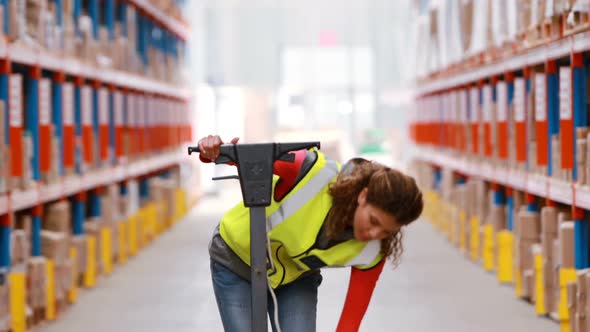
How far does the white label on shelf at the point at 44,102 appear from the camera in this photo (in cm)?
706

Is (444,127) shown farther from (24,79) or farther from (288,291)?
(288,291)

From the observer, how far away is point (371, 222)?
9.89 ft

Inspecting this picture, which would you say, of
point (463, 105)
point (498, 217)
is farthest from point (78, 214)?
point (463, 105)

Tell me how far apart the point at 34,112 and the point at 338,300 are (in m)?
2.47

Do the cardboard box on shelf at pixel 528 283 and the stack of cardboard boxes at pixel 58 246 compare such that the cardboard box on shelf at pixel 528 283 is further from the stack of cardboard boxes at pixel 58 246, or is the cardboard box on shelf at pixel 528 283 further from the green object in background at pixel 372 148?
the green object in background at pixel 372 148

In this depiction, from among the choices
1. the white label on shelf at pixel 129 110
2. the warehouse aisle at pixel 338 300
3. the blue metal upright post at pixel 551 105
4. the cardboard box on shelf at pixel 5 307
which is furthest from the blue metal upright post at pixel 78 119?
the blue metal upright post at pixel 551 105

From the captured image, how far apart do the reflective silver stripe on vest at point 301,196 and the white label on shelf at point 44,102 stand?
4222 mm

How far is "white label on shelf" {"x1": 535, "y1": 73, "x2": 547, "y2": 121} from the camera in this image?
6.76 metres

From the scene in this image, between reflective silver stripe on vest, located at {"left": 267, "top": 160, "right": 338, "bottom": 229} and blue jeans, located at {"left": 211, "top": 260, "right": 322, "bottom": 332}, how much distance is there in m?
0.33

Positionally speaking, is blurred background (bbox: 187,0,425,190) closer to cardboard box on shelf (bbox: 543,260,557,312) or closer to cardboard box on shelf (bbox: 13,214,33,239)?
cardboard box on shelf (bbox: 13,214,33,239)

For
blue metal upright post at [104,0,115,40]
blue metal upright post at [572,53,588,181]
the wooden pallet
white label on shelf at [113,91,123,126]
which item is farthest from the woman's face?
white label on shelf at [113,91,123,126]

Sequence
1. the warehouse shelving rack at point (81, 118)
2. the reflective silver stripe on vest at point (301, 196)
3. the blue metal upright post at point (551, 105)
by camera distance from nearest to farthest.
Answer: the reflective silver stripe on vest at point (301, 196), the warehouse shelving rack at point (81, 118), the blue metal upright post at point (551, 105)

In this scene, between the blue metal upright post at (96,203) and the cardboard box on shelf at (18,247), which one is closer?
the cardboard box on shelf at (18,247)

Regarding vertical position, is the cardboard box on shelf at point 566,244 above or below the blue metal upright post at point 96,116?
below
